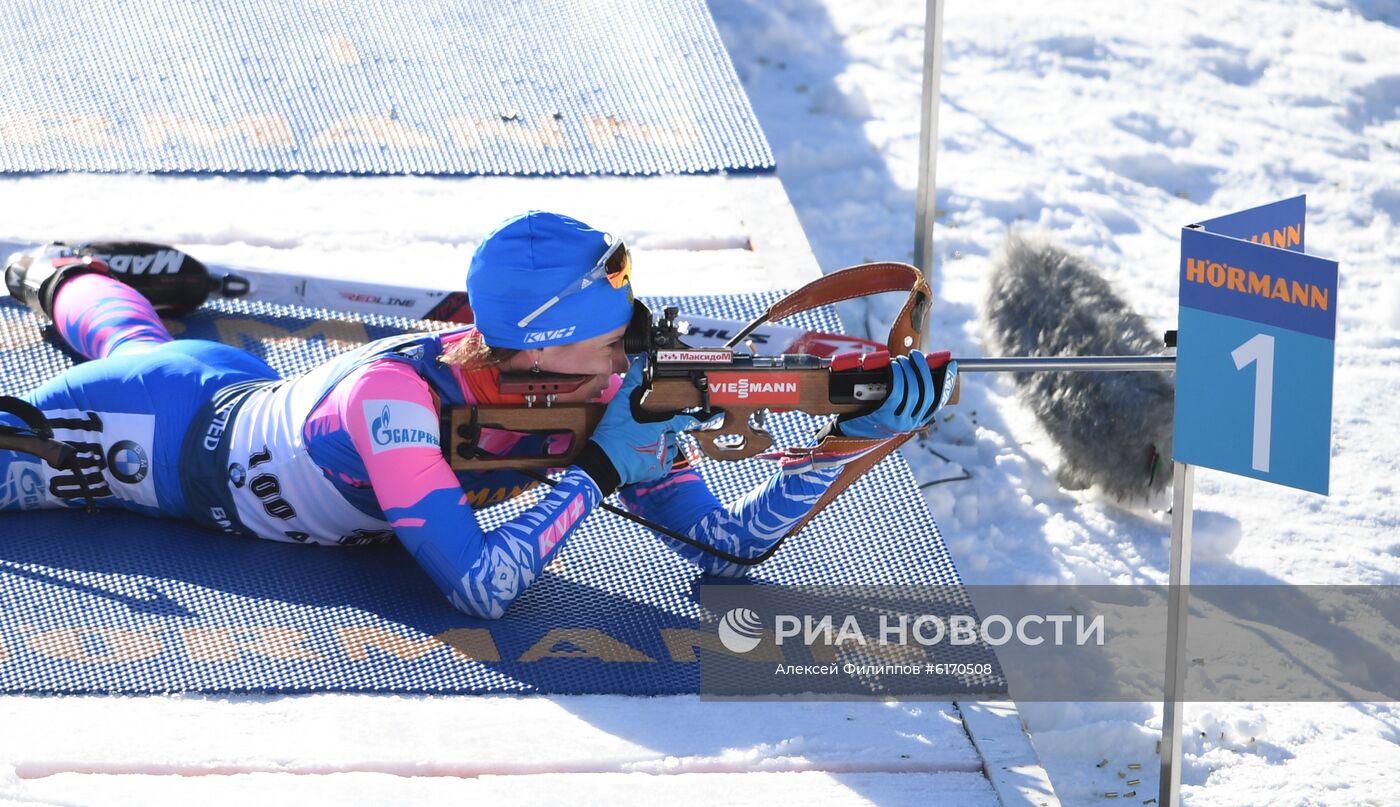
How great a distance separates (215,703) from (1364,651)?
277cm

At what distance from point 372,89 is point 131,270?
1.57 m

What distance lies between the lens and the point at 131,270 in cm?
430

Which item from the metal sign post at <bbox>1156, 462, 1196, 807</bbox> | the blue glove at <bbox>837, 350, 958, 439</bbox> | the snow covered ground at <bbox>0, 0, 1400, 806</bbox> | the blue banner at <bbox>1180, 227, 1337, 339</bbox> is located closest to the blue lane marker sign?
the blue banner at <bbox>1180, 227, 1337, 339</bbox>

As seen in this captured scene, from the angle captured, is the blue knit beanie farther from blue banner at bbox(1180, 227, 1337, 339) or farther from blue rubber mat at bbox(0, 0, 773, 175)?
blue rubber mat at bbox(0, 0, 773, 175)

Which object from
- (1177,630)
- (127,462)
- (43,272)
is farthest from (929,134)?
(43,272)

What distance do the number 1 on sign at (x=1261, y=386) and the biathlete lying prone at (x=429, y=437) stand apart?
60 cm

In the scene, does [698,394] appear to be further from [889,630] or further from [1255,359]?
[1255,359]

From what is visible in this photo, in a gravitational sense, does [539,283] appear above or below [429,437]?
above

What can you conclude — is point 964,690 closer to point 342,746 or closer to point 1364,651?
Answer: point 342,746

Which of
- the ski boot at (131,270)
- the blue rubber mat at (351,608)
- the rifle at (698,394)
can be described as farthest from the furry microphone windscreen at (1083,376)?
the ski boot at (131,270)

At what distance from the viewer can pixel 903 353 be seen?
3.28 meters

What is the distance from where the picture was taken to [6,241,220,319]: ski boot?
428cm

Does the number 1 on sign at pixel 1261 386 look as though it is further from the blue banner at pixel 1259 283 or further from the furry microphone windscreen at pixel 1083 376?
the furry microphone windscreen at pixel 1083 376

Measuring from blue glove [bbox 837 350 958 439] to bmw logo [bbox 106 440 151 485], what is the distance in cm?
152
